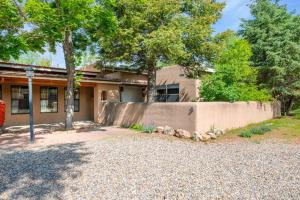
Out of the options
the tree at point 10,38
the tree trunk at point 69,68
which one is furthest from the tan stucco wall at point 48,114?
the tree at point 10,38

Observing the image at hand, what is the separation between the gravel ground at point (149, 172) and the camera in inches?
184

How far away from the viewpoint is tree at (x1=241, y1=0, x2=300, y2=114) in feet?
56.7

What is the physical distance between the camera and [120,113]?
1499 centimetres

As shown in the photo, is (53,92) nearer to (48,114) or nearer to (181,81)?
(48,114)

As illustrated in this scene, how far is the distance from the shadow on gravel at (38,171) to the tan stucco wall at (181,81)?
11836mm

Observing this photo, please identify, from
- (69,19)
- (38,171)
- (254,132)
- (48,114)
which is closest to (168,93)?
(48,114)

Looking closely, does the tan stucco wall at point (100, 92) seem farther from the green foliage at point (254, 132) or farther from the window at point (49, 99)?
the green foliage at point (254, 132)

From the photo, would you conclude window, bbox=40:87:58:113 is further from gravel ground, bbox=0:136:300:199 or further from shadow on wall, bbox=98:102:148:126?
gravel ground, bbox=0:136:300:199

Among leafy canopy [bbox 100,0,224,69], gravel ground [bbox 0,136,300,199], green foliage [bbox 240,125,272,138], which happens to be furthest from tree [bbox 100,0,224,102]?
gravel ground [bbox 0,136,300,199]

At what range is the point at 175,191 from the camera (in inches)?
186

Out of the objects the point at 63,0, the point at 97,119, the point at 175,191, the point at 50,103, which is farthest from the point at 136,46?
the point at 175,191

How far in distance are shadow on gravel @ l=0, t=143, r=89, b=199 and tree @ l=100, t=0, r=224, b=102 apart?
674cm

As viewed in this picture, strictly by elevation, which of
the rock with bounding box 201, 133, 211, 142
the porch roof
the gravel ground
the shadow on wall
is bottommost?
the gravel ground

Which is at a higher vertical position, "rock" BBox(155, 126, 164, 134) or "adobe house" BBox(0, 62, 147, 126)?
"adobe house" BBox(0, 62, 147, 126)
